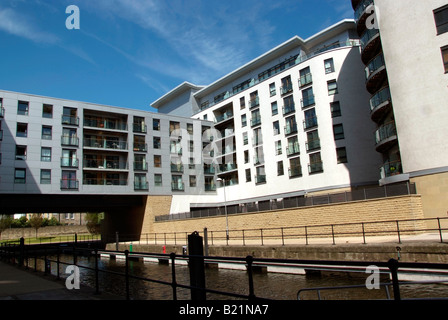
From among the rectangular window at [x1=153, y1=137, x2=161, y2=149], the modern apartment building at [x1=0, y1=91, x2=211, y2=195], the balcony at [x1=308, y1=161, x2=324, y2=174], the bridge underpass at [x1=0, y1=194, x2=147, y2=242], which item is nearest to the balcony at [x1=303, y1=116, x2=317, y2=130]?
the balcony at [x1=308, y1=161, x2=324, y2=174]

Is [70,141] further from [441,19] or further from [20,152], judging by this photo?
[441,19]

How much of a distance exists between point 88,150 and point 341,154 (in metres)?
27.3

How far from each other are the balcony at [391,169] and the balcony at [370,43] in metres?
9.21

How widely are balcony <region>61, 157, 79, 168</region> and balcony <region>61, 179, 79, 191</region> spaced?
5.02 feet

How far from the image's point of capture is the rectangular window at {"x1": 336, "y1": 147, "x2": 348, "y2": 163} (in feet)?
116

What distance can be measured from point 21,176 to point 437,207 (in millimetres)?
35144

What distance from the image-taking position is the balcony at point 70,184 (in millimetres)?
37094

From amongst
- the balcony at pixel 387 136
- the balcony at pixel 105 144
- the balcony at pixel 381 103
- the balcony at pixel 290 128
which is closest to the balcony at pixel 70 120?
the balcony at pixel 105 144

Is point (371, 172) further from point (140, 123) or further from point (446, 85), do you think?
point (140, 123)

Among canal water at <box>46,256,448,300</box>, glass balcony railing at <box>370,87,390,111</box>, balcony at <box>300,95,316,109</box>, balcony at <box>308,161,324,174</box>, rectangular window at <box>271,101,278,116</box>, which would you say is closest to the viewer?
canal water at <box>46,256,448,300</box>

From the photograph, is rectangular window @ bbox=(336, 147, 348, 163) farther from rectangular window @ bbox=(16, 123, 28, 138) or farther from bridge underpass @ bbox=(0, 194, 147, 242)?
rectangular window @ bbox=(16, 123, 28, 138)

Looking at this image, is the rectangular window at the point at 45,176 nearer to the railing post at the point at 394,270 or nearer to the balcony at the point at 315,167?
the balcony at the point at 315,167

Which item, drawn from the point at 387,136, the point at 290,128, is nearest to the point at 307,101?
the point at 290,128
